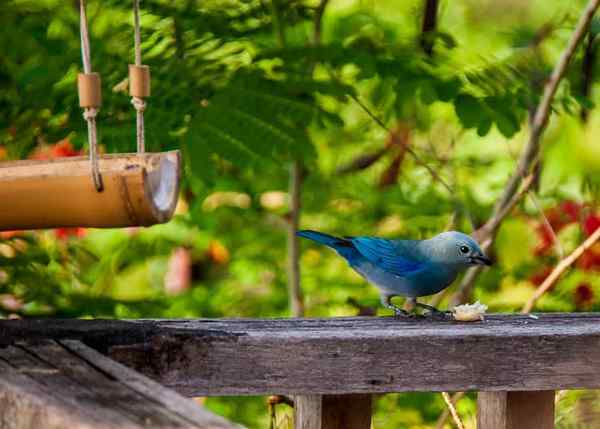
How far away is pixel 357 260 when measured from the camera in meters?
2.98

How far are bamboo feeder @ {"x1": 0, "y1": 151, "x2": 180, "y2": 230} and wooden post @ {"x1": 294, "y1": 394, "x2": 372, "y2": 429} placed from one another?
0.52m

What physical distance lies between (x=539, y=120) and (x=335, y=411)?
1825 mm

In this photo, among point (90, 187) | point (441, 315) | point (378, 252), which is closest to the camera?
point (90, 187)

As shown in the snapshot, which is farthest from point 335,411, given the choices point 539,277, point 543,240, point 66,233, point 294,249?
point 66,233

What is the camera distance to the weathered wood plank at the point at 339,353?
1924 mm

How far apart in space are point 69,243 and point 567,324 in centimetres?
265

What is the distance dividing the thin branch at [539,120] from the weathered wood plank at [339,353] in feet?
4.91

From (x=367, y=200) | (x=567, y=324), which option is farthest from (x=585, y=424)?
(x=367, y=200)

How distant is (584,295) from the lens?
3.87m

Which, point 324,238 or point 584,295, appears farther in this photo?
point 584,295

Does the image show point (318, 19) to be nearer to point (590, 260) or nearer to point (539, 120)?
point (539, 120)

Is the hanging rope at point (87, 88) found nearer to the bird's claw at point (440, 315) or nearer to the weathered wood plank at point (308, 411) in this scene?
the weathered wood plank at point (308, 411)

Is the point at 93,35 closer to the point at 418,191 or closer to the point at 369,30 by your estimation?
the point at 369,30

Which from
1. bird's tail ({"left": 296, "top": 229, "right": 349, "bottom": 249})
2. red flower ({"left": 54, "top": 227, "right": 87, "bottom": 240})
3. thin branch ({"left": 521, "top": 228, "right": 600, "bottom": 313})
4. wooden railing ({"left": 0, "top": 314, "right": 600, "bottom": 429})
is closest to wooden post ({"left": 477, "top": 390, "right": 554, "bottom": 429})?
wooden railing ({"left": 0, "top": 314, "right": 600, "bottom": 429})
